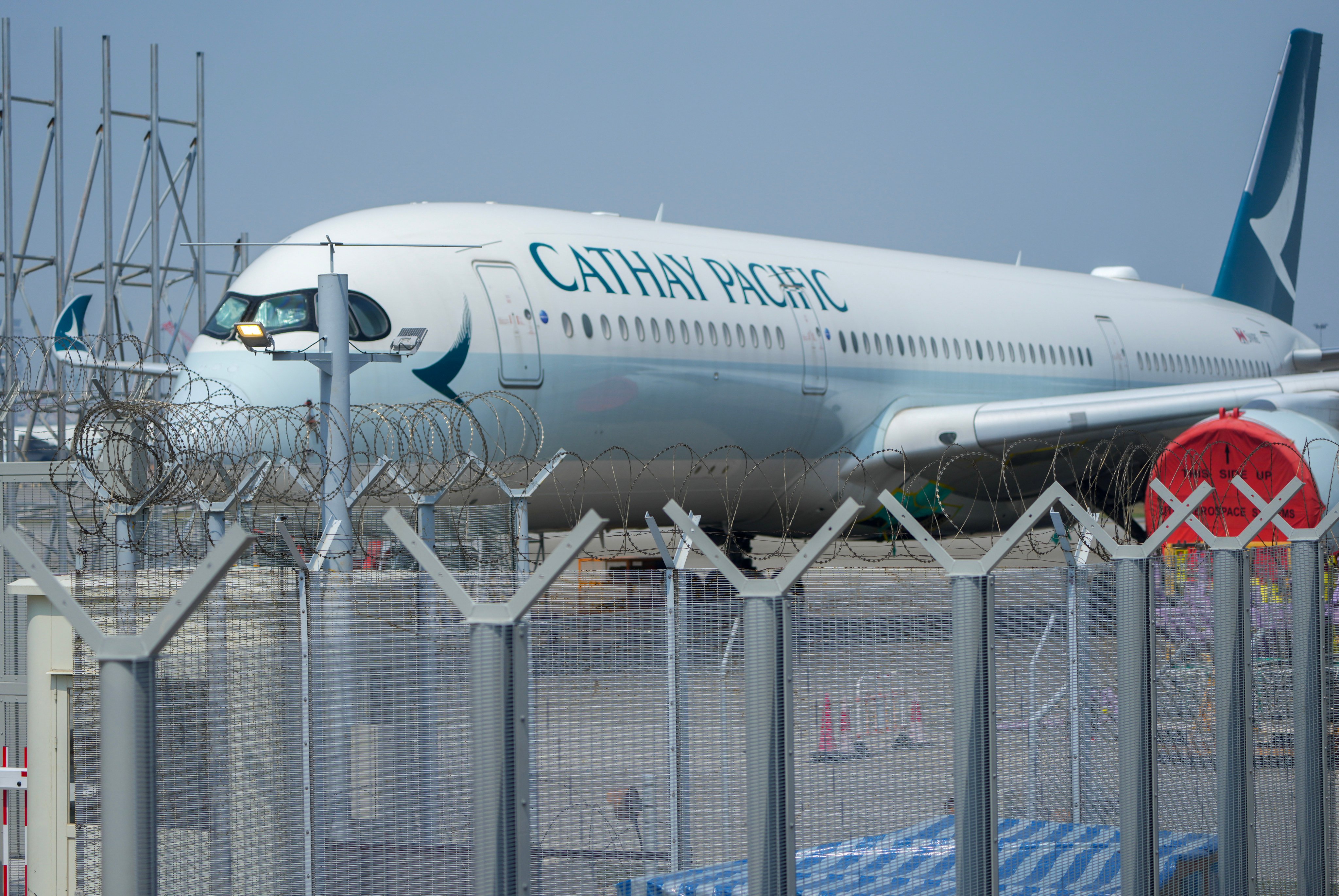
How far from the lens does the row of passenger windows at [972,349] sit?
45.3ft

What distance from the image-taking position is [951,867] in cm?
447

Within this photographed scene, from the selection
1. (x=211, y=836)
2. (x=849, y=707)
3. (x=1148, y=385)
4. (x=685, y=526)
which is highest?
(x=1148, y=385)

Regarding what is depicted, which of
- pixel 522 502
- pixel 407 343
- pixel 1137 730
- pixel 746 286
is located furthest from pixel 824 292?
pixel 1137 730

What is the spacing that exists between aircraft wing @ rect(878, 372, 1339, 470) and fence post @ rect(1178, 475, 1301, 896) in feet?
25.7

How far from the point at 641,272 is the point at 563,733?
8063mm

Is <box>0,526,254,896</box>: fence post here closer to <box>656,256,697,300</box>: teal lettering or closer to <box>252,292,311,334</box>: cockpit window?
<box>252,292,311,334</box>: cockpit window

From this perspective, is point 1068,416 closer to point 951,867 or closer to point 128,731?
point 951,867

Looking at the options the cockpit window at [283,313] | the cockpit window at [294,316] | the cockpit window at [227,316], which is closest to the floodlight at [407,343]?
the cockpit window at [294,316]

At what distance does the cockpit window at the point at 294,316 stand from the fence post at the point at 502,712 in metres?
7.18

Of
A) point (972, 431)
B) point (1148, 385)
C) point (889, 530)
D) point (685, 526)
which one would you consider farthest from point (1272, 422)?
point (685, 526)

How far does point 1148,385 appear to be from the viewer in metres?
18.1

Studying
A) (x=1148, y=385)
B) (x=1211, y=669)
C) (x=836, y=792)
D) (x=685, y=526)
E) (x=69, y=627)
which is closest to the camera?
(x=685, y=526)

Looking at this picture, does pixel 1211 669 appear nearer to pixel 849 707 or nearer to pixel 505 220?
pixel 849 707

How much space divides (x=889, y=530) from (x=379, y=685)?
35.4ft
